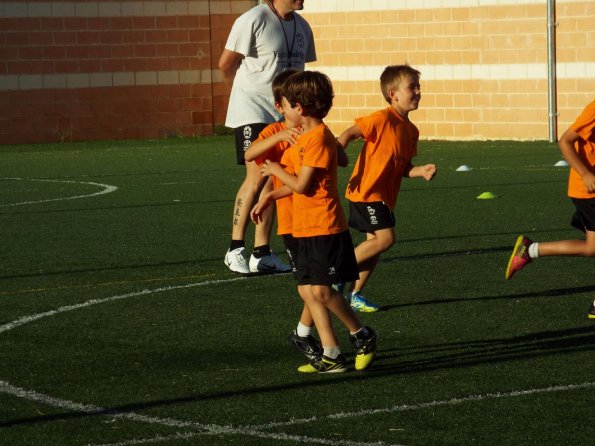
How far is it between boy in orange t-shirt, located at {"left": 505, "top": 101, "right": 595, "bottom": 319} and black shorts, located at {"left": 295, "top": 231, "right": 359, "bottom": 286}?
174 cm

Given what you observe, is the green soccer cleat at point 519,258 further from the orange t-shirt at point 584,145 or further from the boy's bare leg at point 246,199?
the boy's bare leg at point 246,199

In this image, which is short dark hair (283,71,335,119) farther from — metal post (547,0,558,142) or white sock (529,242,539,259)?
metal post (547,0,558,142)

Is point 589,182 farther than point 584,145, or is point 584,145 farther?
point 584,145

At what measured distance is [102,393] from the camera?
6.23 m

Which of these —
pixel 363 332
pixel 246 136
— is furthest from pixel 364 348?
pixel 246 136

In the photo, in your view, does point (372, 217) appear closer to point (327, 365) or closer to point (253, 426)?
point (327, 365)

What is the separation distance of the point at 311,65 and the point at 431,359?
1938cm

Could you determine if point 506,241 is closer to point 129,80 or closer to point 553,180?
point 553,180

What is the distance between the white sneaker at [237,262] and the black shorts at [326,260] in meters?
3.07

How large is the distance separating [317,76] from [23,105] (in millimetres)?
19501

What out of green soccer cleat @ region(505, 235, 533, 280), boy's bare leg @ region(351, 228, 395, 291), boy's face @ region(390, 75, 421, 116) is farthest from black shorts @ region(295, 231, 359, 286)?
green soccer cleat @ region(505, 235, 533, 280)

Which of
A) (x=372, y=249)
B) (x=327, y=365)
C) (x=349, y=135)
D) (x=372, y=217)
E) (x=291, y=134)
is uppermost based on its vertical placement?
(x=291, y=134)

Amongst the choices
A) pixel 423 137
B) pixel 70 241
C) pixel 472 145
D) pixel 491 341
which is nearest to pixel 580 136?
pixel 491 341

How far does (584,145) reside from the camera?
26.5ft
